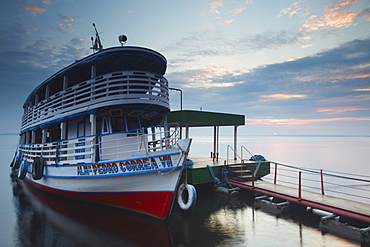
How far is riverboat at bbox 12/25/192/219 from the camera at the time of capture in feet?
30.1

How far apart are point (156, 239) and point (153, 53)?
27.4 ft

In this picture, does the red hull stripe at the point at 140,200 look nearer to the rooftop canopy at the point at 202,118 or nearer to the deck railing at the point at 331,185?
the deck railing at the point at 331,185

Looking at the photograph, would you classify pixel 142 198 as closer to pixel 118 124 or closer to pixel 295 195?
pixel 118 124

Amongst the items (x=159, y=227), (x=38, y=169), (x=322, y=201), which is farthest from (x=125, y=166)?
(x=322, y=201)

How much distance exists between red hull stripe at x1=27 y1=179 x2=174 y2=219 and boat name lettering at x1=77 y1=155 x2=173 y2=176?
3.54 feet

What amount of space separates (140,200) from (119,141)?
3.40 metres

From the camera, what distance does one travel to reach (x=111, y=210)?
10.9 metres

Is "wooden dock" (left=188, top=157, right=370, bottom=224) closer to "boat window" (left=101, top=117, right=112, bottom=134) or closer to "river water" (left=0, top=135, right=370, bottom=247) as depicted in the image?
"river water" (left=0, top=135, right=370, bottom=247)

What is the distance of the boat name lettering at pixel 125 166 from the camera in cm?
895

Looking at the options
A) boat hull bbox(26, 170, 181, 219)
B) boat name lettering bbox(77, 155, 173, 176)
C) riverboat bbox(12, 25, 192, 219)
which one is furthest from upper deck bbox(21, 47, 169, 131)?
boat hull bbox(26, 170, 181, 219)

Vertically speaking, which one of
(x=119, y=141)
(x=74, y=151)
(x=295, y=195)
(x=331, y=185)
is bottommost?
(x=331, y=185)

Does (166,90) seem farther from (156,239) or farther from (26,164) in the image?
(26,164)

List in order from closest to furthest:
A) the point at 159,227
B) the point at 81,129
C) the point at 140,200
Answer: the point at 159,227 → the point at 140,200 → the point at 81,129

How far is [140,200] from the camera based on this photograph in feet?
31.9
